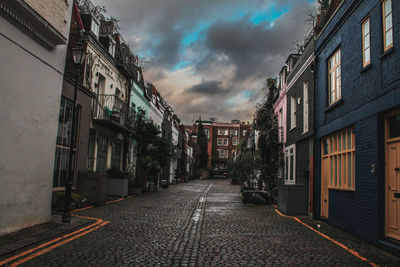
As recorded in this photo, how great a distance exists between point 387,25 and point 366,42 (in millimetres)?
962

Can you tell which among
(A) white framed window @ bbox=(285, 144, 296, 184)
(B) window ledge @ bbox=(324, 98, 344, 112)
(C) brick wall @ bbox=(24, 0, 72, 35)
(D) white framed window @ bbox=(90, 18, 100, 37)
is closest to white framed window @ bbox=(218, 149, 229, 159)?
(A) white framed window @ bbox=(285, 144, 296, 184)

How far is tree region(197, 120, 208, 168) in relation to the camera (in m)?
71.4

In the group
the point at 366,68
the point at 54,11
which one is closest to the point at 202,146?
the point at 54,11

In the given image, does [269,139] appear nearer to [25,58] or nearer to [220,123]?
[25,58]

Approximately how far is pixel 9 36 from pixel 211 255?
18.8 feet

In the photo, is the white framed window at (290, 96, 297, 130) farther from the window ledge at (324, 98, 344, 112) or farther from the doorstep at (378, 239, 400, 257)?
the doorstep at (378, 239, 400, 257)

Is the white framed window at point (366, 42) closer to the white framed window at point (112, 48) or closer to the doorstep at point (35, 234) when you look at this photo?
the doorstep at point (35, 234)

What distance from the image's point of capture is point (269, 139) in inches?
779

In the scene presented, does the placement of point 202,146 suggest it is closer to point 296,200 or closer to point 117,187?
point 117,187

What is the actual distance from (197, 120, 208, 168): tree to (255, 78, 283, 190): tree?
49.9m

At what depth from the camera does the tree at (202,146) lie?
234 feet

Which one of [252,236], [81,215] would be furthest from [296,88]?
[81,215]

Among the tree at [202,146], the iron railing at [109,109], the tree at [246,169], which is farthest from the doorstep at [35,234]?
the tree at [202,146]

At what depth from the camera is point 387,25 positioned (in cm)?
693
